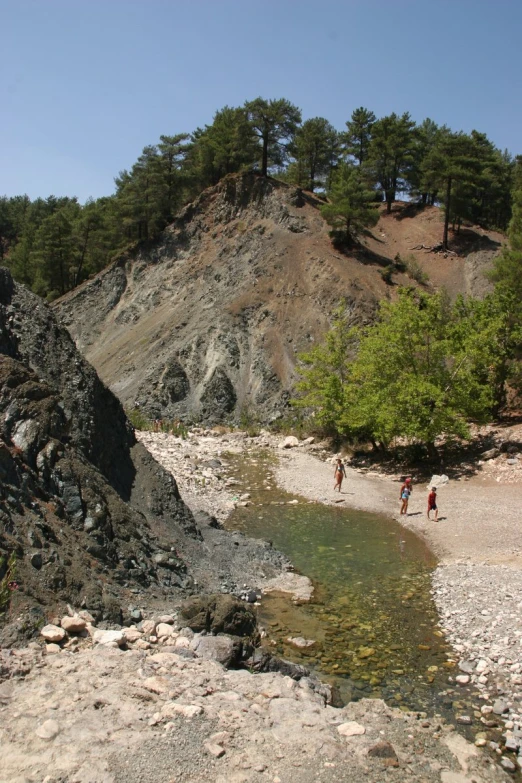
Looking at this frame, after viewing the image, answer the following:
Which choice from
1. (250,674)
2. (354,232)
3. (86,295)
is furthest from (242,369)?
(250,674)

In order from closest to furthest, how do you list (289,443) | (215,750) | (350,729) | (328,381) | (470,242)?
(215,750) → (350,729) → (328,381) → (289,443) → (470,242)

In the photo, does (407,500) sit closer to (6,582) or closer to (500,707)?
(500,707)

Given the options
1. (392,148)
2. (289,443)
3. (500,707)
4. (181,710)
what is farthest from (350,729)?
(392,148)

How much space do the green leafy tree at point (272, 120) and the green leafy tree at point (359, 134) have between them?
15188 millimetres

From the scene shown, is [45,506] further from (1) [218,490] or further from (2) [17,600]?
(1) [218,490]

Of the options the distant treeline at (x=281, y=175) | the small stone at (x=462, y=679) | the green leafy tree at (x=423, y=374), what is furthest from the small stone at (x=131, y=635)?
the distant treeline at (x=281, y=175)

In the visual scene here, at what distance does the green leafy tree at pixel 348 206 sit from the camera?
48.2 meters

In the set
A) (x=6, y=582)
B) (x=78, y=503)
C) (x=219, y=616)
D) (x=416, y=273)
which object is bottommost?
(x=219, y=616)

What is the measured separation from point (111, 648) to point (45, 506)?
3739mm

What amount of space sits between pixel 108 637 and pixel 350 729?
403cm

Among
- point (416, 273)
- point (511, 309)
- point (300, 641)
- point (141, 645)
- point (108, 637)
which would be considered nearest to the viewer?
point (108, 637)

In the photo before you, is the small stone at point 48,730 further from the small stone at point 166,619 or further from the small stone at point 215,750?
the small stone at point 166,619

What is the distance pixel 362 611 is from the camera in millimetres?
13109

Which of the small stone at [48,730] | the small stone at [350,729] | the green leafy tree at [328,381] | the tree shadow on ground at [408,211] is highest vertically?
the tree shadow on ground at [408,211]
